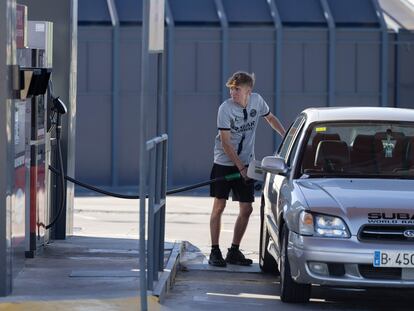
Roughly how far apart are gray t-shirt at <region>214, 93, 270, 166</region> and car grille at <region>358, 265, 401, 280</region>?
108 inches

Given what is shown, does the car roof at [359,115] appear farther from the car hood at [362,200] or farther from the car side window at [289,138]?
the car hood at [362,200]

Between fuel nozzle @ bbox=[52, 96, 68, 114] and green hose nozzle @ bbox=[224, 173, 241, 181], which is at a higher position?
fuel nozzle @ bbox=[52, 96, 68, 114]

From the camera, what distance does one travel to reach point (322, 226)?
819cm

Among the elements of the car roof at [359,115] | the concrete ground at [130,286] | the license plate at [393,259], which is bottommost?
the concrete ground at [130,286]

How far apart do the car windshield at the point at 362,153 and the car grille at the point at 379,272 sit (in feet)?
4.06

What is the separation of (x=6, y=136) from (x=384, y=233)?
2.93 m

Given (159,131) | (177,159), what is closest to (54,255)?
(159,131)

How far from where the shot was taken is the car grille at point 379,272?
8086mm

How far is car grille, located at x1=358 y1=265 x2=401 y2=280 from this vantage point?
8.09 m

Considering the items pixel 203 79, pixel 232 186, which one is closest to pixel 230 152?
pixel 232 186

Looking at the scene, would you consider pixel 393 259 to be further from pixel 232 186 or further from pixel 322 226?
pixel 232 186

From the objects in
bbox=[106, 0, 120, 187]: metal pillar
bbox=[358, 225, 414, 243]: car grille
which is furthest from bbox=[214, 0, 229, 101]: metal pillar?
bbox=[358, 225, 414, 243]: car grille


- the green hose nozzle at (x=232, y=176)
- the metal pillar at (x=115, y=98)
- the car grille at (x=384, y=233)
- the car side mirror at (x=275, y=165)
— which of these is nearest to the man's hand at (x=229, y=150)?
the green hose nozzle at (x=232, y=176)

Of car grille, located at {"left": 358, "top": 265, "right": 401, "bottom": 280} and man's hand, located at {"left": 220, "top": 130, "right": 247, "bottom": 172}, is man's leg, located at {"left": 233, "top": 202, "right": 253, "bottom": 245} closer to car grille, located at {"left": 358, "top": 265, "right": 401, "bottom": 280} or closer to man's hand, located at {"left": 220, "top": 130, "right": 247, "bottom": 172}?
man's hand, located at {"left": 220, "top": 130, "right": 247, "bottom": 172}
